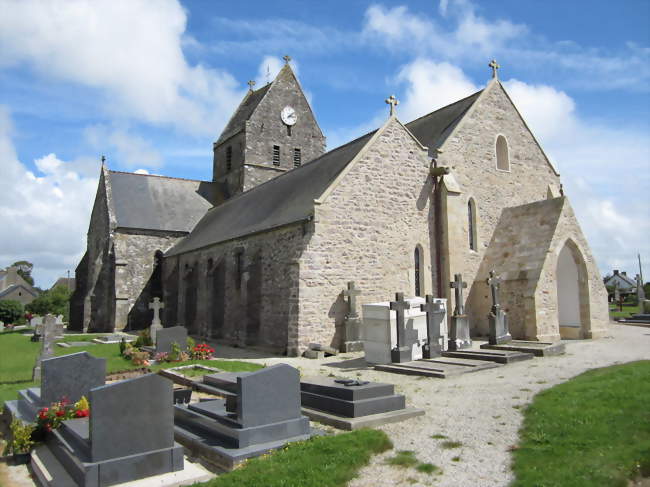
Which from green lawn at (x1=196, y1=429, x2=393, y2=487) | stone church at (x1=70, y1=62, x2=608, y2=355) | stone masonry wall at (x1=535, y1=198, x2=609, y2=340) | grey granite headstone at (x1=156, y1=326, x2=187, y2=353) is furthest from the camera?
stone masonry wall at (x1=535, y1=198, x2=609, y2=340)

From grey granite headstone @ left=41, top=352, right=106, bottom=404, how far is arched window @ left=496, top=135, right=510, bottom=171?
64.6ft

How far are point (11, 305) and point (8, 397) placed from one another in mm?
41039

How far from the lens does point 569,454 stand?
19.2 feet

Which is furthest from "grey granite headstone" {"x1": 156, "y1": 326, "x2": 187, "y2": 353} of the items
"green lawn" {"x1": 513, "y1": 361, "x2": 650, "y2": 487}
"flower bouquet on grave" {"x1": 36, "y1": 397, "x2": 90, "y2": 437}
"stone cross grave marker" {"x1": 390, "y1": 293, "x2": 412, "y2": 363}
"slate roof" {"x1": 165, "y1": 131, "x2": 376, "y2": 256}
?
"green lawn" {"x1": 513, "y1": 361, "x2": 650, "y2": 487}

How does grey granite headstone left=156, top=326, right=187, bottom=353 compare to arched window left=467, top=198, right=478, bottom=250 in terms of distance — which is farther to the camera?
arched window left=467, top=198, right=478, bottom=250

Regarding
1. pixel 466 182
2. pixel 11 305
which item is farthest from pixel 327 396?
pixel 11 305

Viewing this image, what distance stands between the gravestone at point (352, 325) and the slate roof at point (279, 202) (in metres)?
3.02

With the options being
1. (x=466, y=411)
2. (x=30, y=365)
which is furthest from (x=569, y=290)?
(x=30, y=365)

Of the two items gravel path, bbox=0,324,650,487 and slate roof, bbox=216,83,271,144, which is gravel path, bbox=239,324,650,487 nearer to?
gravel path, bbox=0,324,650,487

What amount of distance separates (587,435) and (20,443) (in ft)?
25.1

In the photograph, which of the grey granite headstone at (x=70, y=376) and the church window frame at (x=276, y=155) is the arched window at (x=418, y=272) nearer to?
the grey granite headstone at (x=70, y=376)

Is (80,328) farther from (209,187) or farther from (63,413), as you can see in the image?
(63,413)

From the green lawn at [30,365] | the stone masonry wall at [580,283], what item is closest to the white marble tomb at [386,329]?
the green lawn at [30,365]

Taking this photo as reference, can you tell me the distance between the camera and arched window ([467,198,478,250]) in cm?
2143
